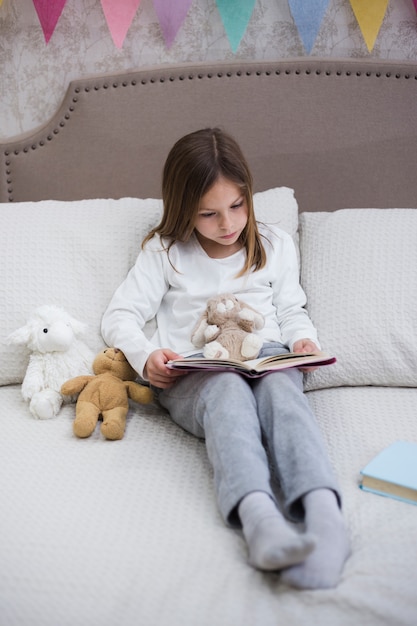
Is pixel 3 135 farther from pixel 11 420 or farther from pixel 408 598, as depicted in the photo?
pixel 408 598

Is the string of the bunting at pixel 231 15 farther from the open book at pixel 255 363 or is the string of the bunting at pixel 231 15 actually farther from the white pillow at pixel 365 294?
the open book at pixel 255 363

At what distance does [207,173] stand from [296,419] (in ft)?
2.02

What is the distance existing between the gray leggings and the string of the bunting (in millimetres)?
1129

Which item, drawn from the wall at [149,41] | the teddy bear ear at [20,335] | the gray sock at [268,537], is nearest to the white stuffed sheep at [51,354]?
the teddy bear ear at [20,335]

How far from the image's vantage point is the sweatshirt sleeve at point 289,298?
168cm

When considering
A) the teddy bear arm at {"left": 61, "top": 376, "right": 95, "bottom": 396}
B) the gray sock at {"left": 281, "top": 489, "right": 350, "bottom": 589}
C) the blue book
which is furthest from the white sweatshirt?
the gray sock at {"left": 281, "top": 489, "right": 350, "bottom": 589}

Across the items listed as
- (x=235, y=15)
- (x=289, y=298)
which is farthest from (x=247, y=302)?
(x=235, y=15)

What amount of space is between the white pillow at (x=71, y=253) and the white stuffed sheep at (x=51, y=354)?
7cm

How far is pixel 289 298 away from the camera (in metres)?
1.74

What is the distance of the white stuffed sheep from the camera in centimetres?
164

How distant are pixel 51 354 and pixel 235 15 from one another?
3.85 feet

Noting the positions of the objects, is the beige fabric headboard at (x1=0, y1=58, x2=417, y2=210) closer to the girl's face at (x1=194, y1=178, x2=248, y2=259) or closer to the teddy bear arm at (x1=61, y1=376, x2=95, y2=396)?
the girl's face at (x1=194, y1=178, x2=248, y2=259)

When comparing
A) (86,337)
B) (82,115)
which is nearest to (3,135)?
(82,115)

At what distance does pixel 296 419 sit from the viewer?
131 cm
